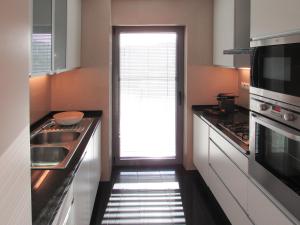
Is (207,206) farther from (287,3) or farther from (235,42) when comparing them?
(287,3)

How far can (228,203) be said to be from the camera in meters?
2.95

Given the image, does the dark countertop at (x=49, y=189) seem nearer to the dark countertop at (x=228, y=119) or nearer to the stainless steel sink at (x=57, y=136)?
the stainless steel sink at (x=57, y=136)

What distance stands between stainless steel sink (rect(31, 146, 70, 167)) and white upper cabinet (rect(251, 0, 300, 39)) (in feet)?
5.46

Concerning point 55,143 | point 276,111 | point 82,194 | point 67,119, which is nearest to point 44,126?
point 67,119

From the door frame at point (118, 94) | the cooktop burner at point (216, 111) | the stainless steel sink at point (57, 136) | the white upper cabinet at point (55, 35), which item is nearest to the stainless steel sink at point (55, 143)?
the stainless steel sink at point (57, 136)

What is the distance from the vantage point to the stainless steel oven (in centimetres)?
169

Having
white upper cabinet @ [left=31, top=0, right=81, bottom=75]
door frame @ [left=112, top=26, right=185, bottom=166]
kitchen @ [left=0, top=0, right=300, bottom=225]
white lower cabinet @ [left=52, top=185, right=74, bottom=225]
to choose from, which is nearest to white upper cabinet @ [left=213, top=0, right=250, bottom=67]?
kitchen @ [left=0, top=0, right=300, bottom=225]

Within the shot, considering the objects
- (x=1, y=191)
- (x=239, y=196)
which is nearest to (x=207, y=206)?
(x=239, y=196)

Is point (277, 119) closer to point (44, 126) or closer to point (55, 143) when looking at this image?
point (55, 143)

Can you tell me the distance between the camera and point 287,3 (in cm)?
176

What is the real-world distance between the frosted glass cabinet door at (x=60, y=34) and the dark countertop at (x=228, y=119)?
1.51 meters

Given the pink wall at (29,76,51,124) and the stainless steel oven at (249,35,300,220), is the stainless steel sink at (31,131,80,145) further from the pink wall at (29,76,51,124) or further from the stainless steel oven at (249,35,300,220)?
the stainless steel oven at (249,35,300,220)

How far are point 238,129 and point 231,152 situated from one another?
1.20 feet

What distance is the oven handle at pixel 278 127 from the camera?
1680 millimetres
